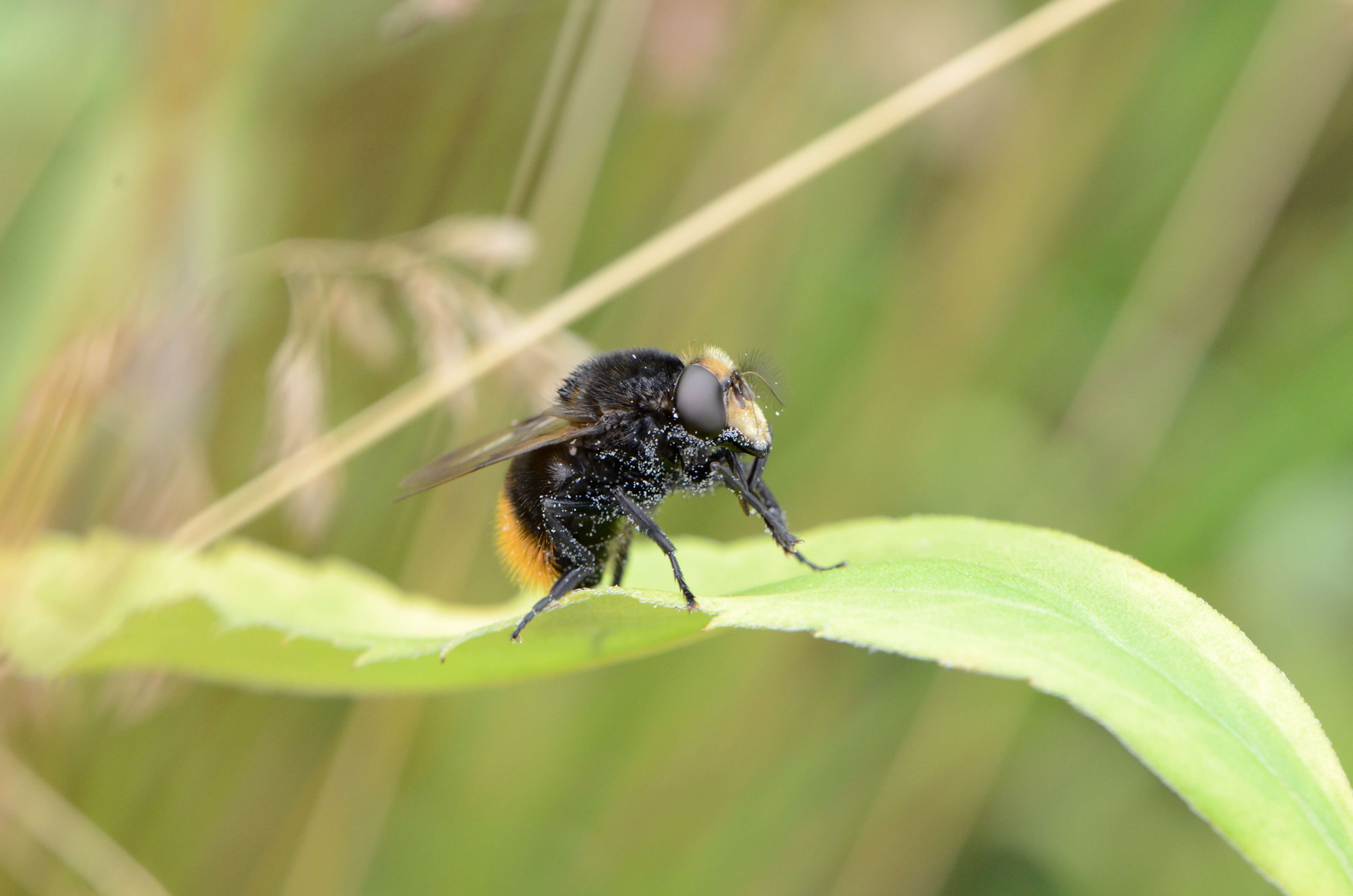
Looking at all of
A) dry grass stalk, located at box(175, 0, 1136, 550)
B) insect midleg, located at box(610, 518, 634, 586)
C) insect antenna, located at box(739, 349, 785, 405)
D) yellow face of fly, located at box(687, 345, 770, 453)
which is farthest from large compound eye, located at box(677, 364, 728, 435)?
dry grass stalk, located at box(175, 0, 1136, 550)

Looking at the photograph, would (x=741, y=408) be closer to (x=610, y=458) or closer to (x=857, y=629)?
(x=610, y=458)

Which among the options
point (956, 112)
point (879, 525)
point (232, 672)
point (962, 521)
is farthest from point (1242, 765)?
point (956, 112)

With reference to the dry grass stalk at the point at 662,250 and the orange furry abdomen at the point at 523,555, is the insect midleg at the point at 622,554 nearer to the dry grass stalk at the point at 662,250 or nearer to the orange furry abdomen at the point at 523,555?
the orange furry abdomen at the point at 523,555

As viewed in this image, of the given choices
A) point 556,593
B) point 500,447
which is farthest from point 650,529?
point 500,447

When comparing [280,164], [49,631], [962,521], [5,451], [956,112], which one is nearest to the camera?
[962,521]

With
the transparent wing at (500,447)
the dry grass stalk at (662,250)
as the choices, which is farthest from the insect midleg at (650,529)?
the dry grass stalk at (662,250)

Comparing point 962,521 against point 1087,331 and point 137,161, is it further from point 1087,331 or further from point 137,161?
point 1087,331
